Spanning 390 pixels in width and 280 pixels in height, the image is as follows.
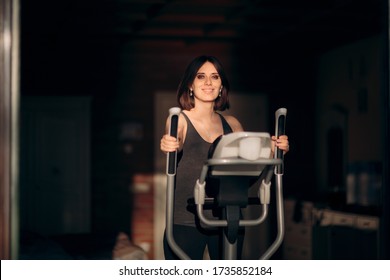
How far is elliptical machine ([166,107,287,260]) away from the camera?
295 cm

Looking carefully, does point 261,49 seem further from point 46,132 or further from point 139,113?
point 46,132

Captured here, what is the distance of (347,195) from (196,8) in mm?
2348

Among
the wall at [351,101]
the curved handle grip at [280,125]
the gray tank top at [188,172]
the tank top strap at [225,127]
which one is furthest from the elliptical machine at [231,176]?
the wall at [351,101]

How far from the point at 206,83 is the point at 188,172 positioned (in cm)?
47

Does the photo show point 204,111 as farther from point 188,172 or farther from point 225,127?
point 188,172

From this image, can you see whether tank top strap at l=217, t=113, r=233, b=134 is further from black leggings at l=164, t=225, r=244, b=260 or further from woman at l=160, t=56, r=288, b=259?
black leggings at l=164, t=225, r=244, b=260

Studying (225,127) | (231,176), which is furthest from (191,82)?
(231,176)

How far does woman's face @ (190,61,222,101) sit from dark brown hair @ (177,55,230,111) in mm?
21

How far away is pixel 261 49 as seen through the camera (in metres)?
8.44

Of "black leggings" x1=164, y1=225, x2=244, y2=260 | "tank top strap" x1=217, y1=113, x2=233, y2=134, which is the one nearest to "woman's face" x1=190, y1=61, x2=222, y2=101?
"tank top strap" x1=217, y1=113, x2=233, y2=134

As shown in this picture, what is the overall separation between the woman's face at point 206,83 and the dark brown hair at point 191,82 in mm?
21

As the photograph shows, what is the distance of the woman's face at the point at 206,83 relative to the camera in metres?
3.49

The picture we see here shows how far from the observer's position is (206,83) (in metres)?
3.49
